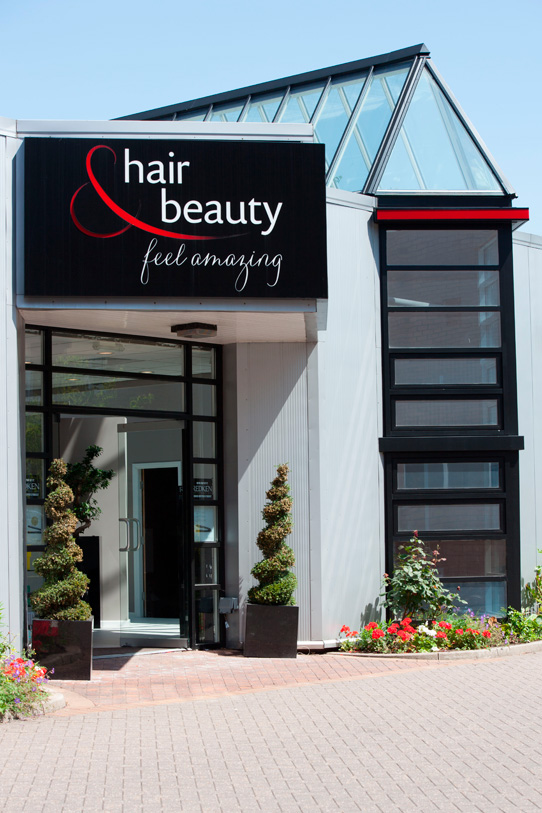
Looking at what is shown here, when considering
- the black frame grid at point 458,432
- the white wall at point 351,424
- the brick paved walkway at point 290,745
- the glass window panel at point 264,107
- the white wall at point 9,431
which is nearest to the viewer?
the brick paved walkway at point 290,745

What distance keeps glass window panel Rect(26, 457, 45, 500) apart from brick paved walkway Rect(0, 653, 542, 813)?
6.73 feet

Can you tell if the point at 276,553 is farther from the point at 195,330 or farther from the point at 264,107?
the point at 264,107

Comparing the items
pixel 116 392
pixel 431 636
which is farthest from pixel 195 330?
pixel 431 636

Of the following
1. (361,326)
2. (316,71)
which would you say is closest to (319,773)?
(361,326)

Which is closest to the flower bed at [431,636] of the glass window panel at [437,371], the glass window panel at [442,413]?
the glass window panel at [442,413]

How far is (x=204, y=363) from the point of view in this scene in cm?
1295

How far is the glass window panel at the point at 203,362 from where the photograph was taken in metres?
12.9

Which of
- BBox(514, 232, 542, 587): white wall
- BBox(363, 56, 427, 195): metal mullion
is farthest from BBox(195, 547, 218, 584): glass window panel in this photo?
BBox(363, 56, 427, 195): metal mullion

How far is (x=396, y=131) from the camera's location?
1422 cm

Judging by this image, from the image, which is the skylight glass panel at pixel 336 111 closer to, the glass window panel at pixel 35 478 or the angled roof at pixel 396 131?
the angled roof at pixel 396 131

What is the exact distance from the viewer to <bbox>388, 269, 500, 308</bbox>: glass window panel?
44.1 feet

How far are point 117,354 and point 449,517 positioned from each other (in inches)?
188

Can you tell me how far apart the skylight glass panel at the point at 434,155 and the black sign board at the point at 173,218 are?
10.2 feet

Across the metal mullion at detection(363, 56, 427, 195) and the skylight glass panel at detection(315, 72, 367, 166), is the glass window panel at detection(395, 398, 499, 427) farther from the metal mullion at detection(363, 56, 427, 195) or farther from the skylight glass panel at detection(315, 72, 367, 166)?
the skylight glass panel at detection(315, 72, 367, 166)
